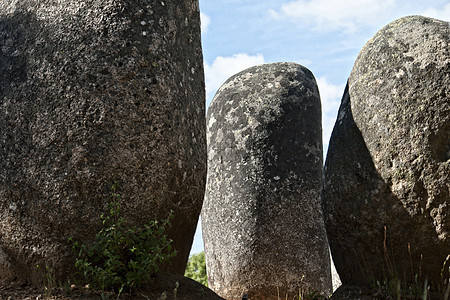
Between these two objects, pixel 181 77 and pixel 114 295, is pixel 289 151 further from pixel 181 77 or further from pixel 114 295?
pixel 114 295

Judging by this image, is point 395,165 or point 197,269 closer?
point 395,165

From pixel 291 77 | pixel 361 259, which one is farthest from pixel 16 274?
pixel 291 77

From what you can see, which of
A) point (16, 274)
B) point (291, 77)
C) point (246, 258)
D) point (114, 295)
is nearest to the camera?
point (114, 295)

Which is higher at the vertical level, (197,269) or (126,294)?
(126,294)

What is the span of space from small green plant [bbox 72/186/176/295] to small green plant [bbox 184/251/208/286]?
744cm

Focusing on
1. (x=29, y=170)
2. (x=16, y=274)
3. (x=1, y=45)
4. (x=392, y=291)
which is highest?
(x=1, y=45)

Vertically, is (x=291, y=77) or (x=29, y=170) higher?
(x=291, y=77)

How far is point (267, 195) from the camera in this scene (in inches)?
332

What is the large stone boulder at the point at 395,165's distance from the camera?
199 inches

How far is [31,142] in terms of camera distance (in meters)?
5.12

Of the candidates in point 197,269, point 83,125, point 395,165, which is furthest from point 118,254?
point 197,269

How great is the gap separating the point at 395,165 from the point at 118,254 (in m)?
2.36

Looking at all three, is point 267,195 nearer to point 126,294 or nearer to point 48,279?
point 126,294

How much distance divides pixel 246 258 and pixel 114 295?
3.71 metres
